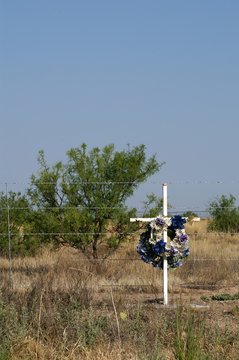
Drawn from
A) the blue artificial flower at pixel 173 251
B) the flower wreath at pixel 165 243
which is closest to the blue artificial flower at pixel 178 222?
the flower wreath at pixel 165 243

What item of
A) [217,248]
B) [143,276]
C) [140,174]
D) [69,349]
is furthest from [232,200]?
[69,349]

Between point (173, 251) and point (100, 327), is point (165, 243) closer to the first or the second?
point (173, 251)

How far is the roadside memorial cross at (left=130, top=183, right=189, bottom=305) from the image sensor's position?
13.9m

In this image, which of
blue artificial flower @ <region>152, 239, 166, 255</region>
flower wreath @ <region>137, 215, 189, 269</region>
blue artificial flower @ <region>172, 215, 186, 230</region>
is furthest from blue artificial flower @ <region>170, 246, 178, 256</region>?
blue artificial flower @ <region>172, 215, 186, 230</region>

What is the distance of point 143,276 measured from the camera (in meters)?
16.4

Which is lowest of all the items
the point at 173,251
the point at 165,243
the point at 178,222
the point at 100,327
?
the point at 100,327

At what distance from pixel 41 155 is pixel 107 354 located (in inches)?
493

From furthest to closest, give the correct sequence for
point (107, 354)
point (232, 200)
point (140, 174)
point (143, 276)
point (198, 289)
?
point (232, 200)
point (140, 174)
point (143, 276)
point (198, 289)
point (107, 354)

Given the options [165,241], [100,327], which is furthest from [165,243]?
[100,327]

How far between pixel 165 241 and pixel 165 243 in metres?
0.07

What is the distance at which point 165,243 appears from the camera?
13875 mm

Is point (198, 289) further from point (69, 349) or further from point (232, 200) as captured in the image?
point (232, 200)

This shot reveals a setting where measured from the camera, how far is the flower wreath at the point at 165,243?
45.5 feet

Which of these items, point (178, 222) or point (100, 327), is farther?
point (178, 222)
